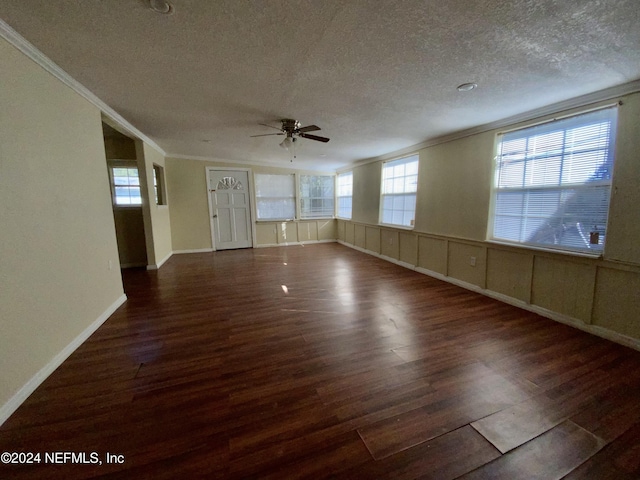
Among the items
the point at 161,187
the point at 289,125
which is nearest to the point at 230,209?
the point at 161,187

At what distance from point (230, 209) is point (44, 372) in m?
5.09

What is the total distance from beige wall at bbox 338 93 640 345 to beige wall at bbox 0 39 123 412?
4.64 meters

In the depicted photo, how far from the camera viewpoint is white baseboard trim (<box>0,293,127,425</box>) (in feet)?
4.90

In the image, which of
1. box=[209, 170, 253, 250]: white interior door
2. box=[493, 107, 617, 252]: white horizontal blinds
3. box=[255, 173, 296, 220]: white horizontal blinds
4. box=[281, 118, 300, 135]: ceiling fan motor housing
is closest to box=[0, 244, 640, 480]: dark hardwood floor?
box=[493, 107, 617, 252]: white horizontal blinds

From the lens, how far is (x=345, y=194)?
747 cm

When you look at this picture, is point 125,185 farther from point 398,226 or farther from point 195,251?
point 398,226

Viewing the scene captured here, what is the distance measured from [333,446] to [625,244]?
3025 millimetres

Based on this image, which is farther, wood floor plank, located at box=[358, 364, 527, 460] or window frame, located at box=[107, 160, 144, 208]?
window frame, located at box=[107, 160, 144, 208]

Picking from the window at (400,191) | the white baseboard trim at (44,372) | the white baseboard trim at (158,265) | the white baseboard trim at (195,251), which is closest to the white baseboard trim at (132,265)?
the white baseboard trim at (158,265)

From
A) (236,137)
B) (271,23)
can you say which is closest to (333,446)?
(271,23)

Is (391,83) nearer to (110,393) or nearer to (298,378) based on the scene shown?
(298,378)

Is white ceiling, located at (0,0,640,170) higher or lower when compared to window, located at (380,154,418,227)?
higher

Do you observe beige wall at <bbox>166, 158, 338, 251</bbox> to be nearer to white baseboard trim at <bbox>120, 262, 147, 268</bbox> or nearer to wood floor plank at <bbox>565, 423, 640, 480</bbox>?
white baseboard trim at <bbox>120, 262, 147, 268</bbox>

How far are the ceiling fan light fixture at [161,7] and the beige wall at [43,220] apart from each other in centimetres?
113
